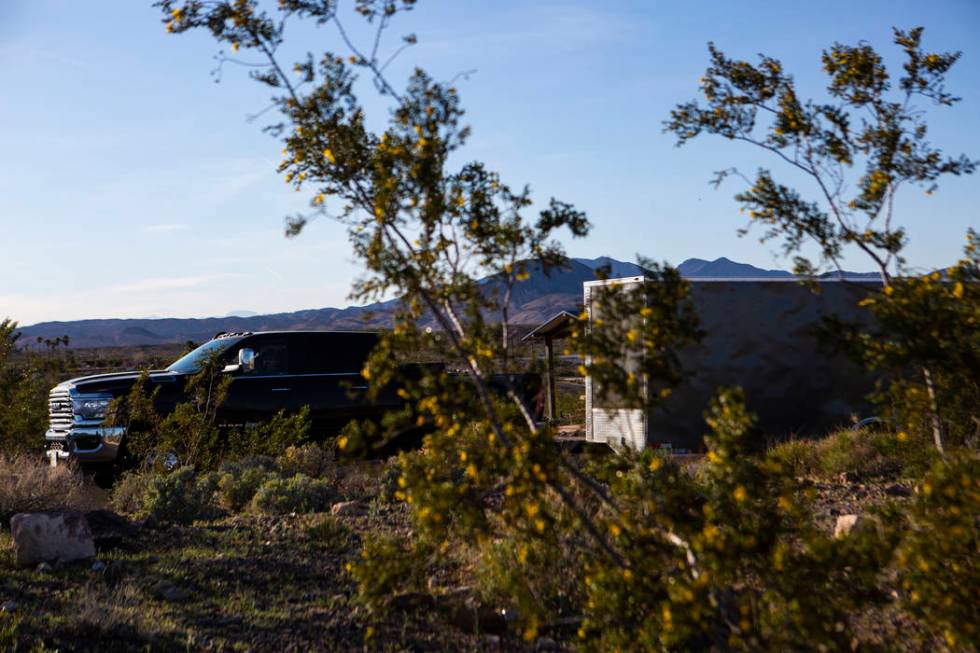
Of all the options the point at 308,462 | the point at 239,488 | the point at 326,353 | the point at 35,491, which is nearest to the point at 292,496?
the point at 239,488

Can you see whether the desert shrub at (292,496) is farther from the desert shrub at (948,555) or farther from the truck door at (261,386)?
the desert shrub at (948,555)

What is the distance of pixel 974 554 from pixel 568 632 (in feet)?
7.01

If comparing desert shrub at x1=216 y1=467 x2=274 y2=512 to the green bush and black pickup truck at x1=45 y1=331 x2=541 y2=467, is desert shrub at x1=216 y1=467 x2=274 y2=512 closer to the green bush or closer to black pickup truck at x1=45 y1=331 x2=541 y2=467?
black pickup truck at x1=45 y1=331 x2=541 y2=467

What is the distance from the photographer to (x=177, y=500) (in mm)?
8328

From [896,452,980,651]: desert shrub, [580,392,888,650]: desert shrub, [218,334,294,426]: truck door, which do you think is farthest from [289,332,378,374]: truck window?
[896,452,980,651]: desert shrub

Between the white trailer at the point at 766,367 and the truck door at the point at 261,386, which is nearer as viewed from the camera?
the truck door at the point at 261,386

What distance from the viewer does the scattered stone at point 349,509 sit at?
8195mm

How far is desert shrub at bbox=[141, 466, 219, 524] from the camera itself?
8266mm

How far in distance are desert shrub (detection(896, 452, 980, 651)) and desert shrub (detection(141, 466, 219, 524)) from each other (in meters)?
6.06

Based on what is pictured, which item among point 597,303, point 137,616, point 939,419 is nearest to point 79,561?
point 137,616

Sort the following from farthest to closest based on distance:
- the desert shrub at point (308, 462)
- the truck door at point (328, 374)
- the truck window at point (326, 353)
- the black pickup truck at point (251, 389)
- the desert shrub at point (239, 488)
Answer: the truck window at point (326, 353) < the truck door at point (328, 374) < the black pickup truck at point (251, 389) < the desert shrub at point (308, 462) < the desert shrub at point (239, 488)

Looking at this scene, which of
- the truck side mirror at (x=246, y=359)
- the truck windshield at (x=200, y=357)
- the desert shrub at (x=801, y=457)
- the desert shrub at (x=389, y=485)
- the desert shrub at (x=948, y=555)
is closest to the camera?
the desert shrub at (x=948, y=555)

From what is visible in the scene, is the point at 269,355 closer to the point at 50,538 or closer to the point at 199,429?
the point at 199,429

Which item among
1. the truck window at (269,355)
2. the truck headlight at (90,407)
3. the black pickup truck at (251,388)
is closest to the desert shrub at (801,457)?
the black pickup truck at (251,388)
